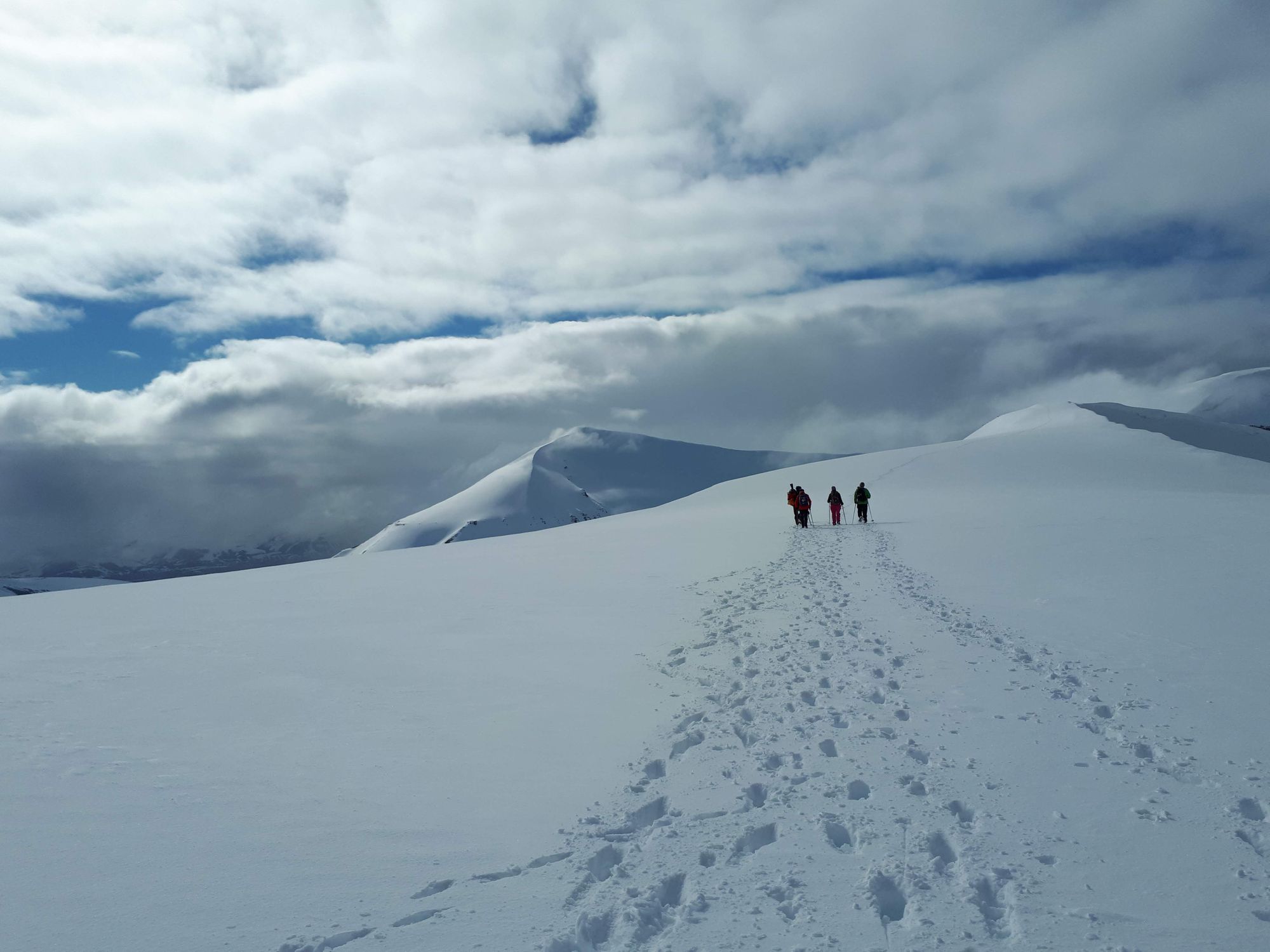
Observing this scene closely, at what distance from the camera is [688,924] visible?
A: 4.32m

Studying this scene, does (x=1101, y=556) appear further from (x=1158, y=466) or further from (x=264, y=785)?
(x=1158, y=466)

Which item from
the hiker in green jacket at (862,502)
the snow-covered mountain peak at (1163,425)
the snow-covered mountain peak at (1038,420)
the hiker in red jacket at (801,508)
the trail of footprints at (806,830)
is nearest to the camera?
the trail of footprints at (806,830)

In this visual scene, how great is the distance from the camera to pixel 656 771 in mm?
6453

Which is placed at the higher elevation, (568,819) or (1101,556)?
(1101,556)

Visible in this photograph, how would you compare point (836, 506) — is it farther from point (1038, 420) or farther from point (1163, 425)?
point (1038, 420)

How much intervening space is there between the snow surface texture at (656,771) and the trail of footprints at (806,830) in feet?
0.08

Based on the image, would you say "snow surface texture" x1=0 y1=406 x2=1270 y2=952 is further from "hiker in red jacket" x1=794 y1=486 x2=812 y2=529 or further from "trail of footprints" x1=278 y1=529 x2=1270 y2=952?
"hiker in red jacket" x1=794 y1=486 x2=812 y2=529

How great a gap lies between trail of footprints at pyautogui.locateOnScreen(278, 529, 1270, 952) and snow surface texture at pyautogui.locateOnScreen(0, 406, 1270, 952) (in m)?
0.03

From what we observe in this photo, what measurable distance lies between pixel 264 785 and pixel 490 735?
2025 millimetres

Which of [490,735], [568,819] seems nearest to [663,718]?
[490,735]

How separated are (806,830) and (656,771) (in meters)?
1.56

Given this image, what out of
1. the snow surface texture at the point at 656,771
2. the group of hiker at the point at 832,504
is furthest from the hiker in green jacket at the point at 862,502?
the snow surface texture at the point at 656,771

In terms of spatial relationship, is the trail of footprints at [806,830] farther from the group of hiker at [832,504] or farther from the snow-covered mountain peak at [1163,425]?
the snow-covered mountain peak at [1163,425]

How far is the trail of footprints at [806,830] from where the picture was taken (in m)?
4.31
